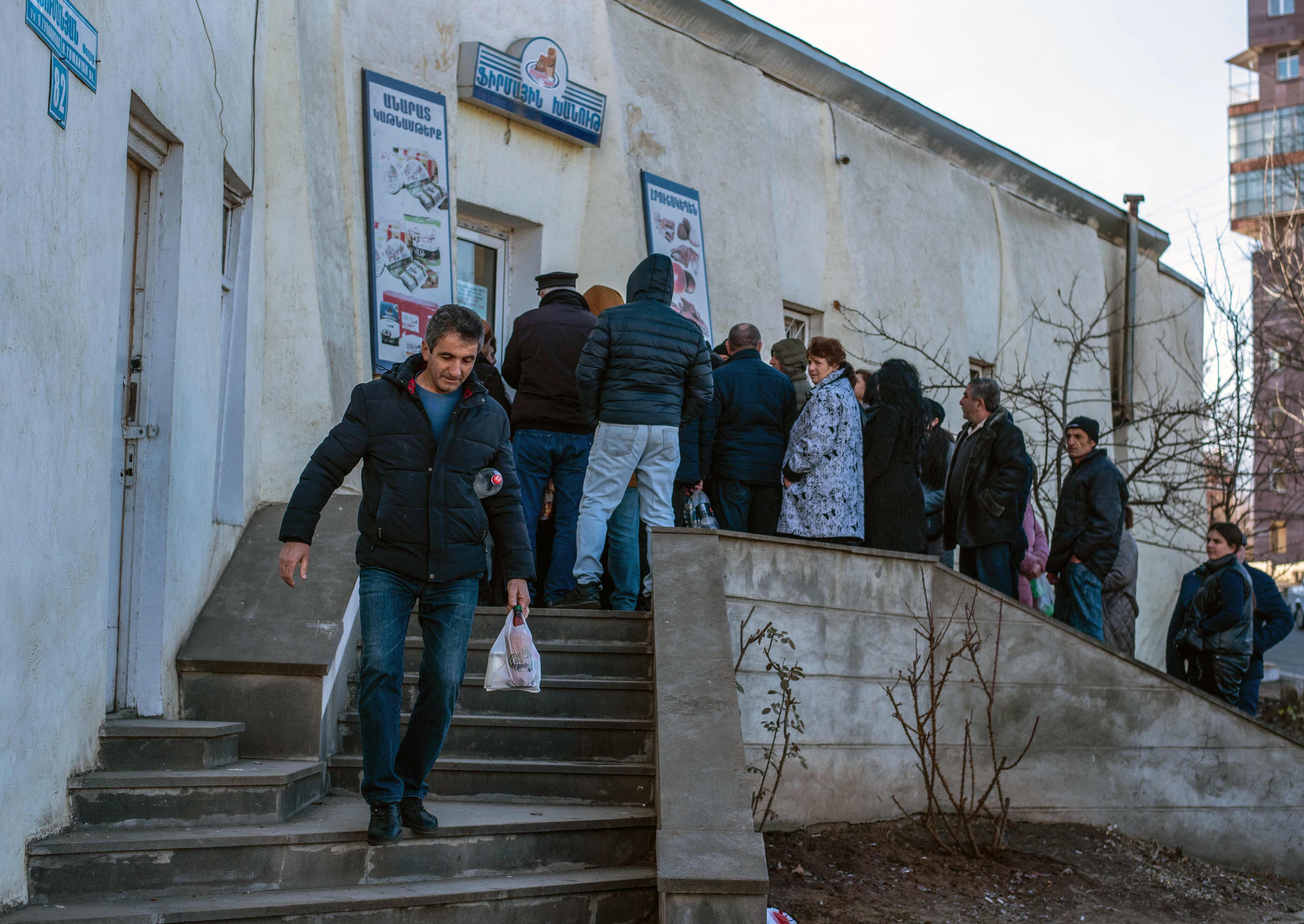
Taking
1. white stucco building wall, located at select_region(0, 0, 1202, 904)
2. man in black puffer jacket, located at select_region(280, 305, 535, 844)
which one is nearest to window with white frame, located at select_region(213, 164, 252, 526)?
white stucco building wall, located at select_region(0, 0, 1202, 904)

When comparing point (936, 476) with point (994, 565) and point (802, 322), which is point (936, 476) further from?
point (802, 322)

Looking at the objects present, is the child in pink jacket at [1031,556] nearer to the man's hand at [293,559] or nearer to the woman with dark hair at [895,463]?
the woman with dark hair at [895,463]

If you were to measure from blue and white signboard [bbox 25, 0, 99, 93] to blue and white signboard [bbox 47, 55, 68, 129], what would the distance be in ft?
0.10

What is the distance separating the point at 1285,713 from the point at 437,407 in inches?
439

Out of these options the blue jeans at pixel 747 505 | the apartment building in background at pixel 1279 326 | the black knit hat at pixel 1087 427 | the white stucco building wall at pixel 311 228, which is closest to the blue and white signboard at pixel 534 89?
the white stucco building wall at pixel 311 228

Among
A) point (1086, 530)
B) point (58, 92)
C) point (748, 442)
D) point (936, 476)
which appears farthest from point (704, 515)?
point (58, 92)

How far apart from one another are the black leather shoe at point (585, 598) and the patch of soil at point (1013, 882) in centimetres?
153

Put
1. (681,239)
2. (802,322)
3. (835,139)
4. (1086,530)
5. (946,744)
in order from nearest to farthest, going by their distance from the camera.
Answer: (946,744) < (1086,530) < (681,239) < (802,322) < (835,139)

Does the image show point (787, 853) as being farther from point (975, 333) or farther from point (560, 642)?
point (975, 333)

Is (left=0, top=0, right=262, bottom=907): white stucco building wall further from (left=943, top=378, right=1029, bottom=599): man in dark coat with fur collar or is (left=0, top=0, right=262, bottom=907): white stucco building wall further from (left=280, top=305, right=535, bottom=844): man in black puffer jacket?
(left=943, top=378, right=1029, bottom=599): man in dark coat with fur collar

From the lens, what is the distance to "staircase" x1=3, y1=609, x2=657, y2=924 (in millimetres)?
4742

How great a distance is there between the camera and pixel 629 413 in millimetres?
7230

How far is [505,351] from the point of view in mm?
8070

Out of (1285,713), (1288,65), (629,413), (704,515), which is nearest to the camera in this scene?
(629,413)
